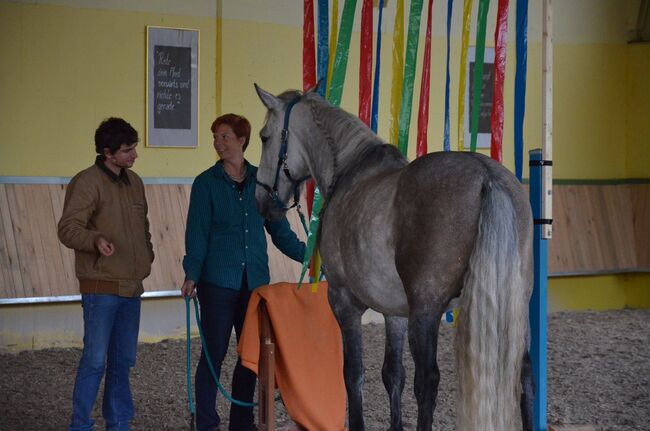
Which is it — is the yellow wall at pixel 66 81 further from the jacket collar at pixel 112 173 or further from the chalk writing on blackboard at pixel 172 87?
the jacket collar at pixel 112 173

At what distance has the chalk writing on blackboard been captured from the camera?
23.6ft

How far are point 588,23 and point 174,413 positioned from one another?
6.03 metres

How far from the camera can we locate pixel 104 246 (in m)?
3.82

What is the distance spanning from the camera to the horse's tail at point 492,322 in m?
3.02

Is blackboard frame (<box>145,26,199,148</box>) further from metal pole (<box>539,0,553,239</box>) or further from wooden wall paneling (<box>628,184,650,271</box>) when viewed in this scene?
wooden wall paneling (<box>628,184,650,271</box>)

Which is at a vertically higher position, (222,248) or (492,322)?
(222,248)

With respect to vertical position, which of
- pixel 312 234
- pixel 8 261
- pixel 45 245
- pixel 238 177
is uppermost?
pixel 238 177

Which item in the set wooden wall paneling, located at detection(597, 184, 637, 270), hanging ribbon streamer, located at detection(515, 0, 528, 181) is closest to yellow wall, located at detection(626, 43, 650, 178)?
wooden wall paneling, located at detection(597, 184, 637, 270)

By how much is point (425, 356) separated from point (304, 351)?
3.47 ft

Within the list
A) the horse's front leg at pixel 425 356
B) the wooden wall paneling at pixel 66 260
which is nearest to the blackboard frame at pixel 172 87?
the wooden wall paneling at pixel 66 260

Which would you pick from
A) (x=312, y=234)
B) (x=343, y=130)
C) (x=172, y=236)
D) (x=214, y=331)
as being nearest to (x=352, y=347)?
(x=312, y=234)

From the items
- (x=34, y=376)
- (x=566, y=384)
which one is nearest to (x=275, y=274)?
(x=34, y=376)

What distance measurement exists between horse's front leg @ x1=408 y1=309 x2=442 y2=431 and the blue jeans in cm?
149

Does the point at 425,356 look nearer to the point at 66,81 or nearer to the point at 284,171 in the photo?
the point at 284,171
